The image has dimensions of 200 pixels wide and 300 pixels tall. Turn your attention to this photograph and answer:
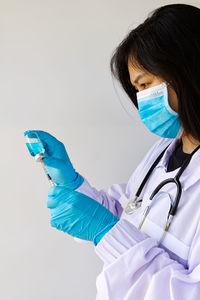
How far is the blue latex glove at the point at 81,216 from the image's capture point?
38.4 inches

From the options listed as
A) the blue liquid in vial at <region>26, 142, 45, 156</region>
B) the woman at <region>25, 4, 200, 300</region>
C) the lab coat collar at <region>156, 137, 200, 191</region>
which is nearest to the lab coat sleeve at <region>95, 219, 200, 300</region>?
the woman at <region>25, 4, 200, 300</region>

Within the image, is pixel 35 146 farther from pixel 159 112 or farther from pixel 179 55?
pixel 179 55

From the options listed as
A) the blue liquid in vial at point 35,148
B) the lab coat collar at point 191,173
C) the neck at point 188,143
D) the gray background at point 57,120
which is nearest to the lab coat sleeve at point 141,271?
the lab coat collar at point 191,173

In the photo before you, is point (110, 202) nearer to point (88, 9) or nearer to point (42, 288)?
point (42, 288)

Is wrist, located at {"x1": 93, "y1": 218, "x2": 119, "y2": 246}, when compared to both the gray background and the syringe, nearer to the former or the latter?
the syringe

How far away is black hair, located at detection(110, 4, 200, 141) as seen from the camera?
936 mm

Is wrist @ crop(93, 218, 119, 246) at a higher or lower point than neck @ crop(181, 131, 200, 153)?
lower

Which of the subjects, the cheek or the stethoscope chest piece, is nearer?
the cheek

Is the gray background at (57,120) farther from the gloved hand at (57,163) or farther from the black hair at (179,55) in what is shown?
the black hair at (179,55)

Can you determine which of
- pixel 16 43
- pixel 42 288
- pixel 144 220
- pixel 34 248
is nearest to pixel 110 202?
pixel 144 220

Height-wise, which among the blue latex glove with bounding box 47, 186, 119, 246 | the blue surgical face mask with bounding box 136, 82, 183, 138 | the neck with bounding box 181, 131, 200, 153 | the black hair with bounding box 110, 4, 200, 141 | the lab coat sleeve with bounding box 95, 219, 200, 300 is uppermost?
the black hair with bounding box 110, 4, 200, 141

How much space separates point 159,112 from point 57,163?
1.32 ft

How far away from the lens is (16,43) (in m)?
1.39

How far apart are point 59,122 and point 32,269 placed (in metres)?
0.65
